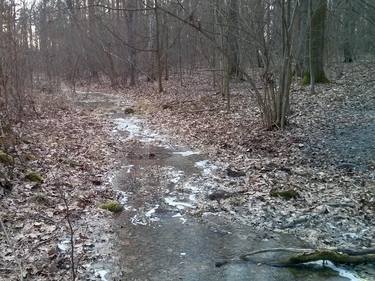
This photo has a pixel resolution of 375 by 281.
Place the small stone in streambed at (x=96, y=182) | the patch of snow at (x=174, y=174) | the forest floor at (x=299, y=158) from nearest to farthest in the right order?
the forest floor at (x=299, y=158)
the small stone in streambed at (x=96, y=182)
the patch of snow at (x=174, y=174)

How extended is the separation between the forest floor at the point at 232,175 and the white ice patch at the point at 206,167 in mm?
246

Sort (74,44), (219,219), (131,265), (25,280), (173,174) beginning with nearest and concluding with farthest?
(25,280) < (131,265) < (219,219) < (173,174) < (74,44)

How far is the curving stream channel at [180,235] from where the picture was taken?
5.34 metres

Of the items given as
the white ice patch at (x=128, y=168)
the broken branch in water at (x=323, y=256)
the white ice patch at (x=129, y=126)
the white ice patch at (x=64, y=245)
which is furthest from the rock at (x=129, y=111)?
the broken branch in water at (x=323, y=256)

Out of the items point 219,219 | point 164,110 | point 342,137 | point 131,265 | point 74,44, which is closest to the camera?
point 131,265

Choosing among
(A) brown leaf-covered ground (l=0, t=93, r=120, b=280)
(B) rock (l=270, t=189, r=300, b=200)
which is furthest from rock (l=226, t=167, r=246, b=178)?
(A) brown leaf-covered ground (l=0, t=93, r=120, b=280)

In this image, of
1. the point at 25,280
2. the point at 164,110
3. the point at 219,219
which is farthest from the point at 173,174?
the point at 164,110

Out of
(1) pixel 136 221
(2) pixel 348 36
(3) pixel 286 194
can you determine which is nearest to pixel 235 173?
(3) pixel 286 194

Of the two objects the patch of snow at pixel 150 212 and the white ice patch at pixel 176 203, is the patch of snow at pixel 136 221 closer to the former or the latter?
the patch of snow at pixel 150 212

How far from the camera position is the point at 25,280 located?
4891 mm

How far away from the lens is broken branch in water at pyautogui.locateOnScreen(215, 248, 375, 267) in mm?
5418

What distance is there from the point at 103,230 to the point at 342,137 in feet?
22.0

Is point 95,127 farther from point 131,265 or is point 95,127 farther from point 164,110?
point 131,265

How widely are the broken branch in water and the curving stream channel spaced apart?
97 mm
